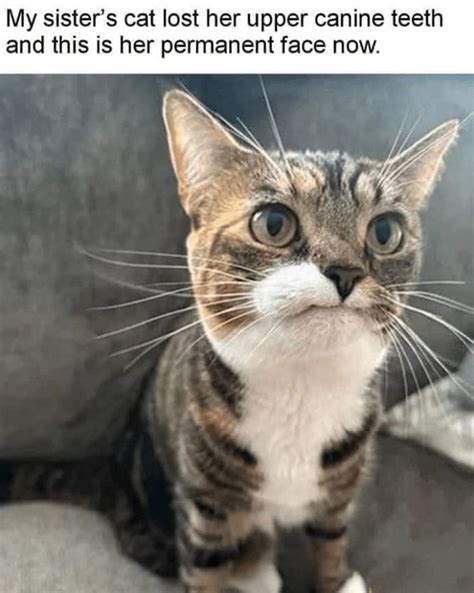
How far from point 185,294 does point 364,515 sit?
178 mm

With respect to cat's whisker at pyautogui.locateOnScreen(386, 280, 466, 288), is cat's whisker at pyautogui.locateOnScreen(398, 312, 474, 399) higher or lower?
lower

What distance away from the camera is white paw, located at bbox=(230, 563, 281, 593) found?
0.50 meters

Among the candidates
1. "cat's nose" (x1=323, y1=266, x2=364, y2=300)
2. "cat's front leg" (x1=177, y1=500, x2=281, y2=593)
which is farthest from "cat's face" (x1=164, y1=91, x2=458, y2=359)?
"cat's front leg" (x1=177, y1=500, x2=281, y2=593)

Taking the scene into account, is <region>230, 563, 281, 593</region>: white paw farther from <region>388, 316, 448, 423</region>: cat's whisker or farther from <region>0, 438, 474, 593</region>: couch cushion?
<region>388, 316, 448, 423</region>: cat's whisker

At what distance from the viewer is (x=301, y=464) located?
19.4 inches

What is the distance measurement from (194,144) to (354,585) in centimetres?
29

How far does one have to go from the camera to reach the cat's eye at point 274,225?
0.46 m

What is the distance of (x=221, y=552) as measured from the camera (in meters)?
0.51

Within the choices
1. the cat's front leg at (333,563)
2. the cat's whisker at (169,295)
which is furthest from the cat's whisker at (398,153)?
the cat's front leg at (333,563)
